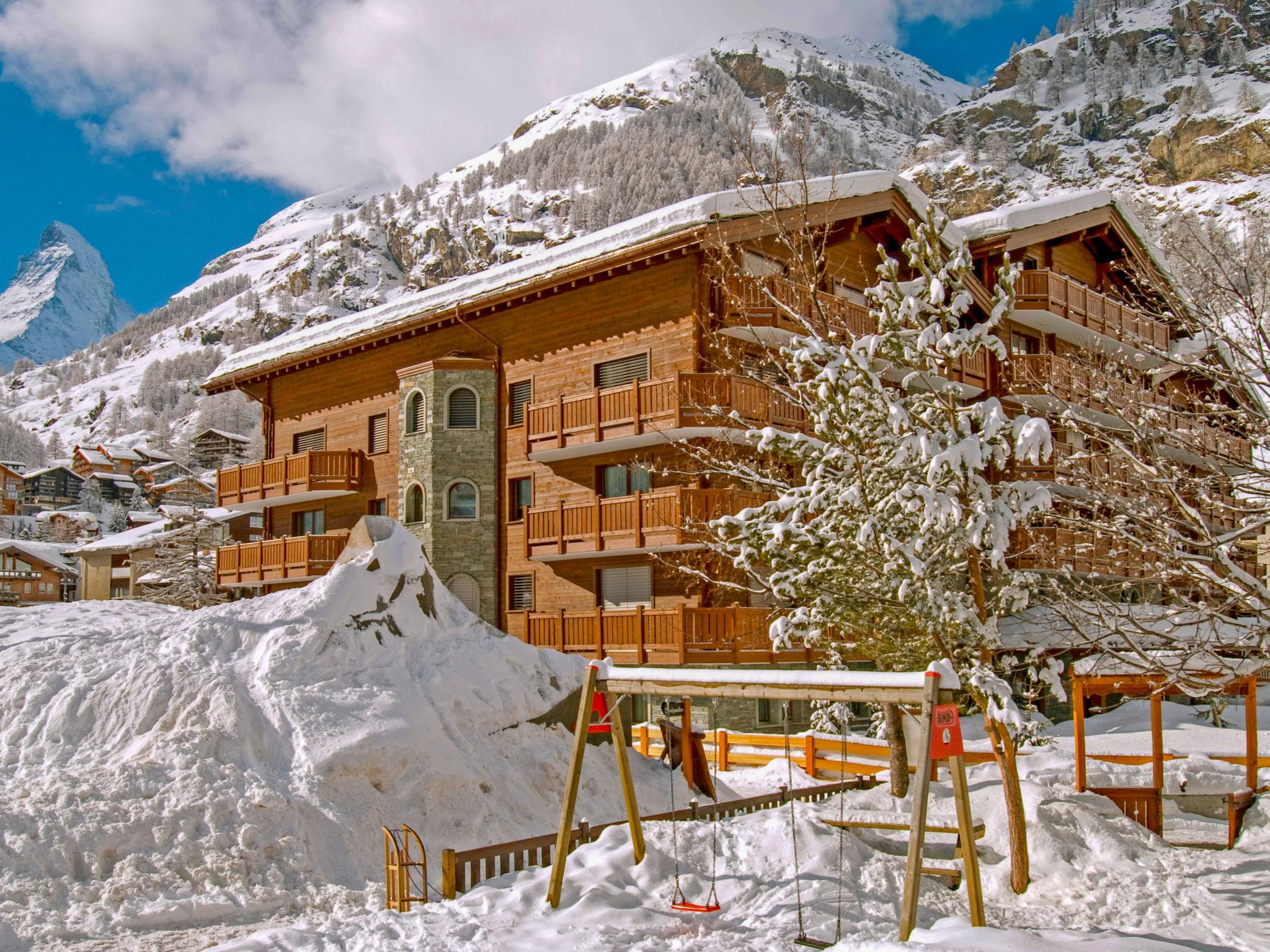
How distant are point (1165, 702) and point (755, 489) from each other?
1424 cm

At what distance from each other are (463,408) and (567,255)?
4751 millimetres

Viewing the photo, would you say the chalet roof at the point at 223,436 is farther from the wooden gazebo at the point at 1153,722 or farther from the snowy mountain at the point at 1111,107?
the wooden gazebo at the point at 1153,722

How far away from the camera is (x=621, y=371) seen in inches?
968

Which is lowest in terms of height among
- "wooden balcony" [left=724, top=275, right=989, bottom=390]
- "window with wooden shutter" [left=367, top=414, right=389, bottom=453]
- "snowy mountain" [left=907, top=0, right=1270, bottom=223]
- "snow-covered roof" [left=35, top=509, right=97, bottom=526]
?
"window with wooden shutter" [left=367, top=414, right=389, bottom=453]

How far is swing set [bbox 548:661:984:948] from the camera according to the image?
823 centimetres

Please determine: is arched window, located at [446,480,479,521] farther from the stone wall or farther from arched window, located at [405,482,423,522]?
arched window, located at [405,482,423,522]

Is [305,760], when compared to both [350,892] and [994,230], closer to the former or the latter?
[350,892]

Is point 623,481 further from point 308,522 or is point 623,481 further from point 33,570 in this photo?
point 33,570

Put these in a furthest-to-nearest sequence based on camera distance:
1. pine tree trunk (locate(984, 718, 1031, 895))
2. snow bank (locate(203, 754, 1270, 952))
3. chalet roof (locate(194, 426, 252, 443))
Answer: chalet roof (locate(194, 426, 252, 443)), pine tree trunk (locate(984, 718, 1031, 895)), snow bank (locate(203, 754, 1270, 952))

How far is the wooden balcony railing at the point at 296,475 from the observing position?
96.9 feet

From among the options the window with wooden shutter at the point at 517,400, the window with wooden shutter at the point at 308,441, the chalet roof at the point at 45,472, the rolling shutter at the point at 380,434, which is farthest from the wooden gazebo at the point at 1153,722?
the chalet roof at the point at 45,472

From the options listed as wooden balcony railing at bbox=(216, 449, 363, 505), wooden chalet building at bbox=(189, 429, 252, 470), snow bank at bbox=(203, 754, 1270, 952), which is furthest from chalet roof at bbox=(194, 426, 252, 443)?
snow bank at bbox=(203, 754, 1270, 952)

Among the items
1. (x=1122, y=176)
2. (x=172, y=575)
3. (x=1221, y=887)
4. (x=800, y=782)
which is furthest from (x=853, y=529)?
(x=1122, y=176)

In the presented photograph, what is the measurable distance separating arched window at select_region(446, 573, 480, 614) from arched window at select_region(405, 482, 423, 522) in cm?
191
